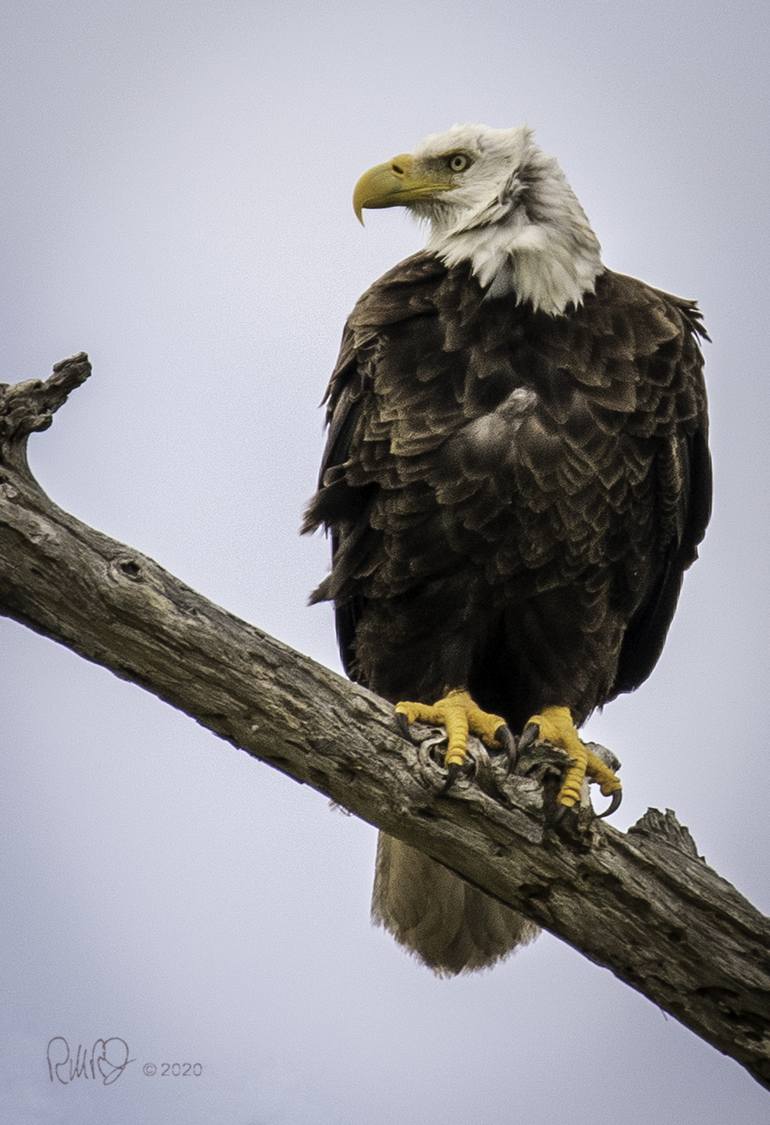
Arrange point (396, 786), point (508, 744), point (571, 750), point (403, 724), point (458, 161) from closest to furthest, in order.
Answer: point (396, 786) → point (403, 724) → point (508, 744) → point (571, 750) → point (458, 161)

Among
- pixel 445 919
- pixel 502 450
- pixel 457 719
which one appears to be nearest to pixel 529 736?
pixel 457 719

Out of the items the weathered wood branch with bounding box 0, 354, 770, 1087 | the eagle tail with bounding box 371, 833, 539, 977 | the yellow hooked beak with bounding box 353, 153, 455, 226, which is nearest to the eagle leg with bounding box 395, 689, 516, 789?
the weathered wood branch with bounding box 0, 354, 770, 1087

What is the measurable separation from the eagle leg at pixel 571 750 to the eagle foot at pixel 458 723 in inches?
3.0

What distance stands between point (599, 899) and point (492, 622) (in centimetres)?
128

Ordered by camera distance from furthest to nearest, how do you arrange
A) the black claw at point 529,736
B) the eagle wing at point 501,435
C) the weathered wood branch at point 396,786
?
the eagle wing at point 501,435 < the black claw at point 529,736 < the weathered wood branch at point 396,786

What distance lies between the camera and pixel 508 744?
4770 mm

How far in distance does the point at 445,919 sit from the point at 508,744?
1.55 metres

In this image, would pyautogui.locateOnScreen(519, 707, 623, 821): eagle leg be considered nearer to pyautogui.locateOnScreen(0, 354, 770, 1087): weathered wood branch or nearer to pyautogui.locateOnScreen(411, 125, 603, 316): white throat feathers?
pyautogui.locateOnScreen(0, 354, 770, 1087): weathered wood branch

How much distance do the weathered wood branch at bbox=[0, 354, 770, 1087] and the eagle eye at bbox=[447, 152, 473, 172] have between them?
7.03 ft

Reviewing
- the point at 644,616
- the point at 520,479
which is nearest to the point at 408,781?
the point at 520,479

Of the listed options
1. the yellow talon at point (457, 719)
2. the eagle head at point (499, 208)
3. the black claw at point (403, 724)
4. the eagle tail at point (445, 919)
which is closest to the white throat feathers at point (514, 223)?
the eagle head at point (499, 208)

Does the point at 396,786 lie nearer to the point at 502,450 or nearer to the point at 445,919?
the point at 502,450

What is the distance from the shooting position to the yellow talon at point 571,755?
178 inches

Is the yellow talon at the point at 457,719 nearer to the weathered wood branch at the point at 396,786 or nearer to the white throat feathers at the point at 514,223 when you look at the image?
the weathered wood branch at the point at 396,786
